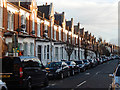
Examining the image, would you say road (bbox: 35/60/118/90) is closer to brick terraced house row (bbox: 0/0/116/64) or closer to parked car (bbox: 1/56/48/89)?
parked car (bbox: 1/56/48/89)

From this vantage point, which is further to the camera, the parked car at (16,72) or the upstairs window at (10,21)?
the upstairs window at (10,21)

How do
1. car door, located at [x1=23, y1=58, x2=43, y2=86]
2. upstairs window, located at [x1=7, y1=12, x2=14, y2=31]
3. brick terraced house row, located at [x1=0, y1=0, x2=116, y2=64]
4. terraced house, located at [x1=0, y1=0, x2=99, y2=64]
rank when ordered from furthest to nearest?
1. upstairs window, located at [x1=7, y1=12, x2=14, y2=31]
2. terraced house, located at [x1=0, y1=0, x2=99, y2=64]
3. brick terraced house row, located at [x1=0, y1=0, x2=116, y2=64]
4. car door, located at [x1=23, y1=58, x2=43, y2=86]

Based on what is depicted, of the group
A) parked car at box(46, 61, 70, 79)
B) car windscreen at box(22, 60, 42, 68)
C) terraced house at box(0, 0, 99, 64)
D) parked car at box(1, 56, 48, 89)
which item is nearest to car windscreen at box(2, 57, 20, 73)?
parked car at box(1, 56, 48, 89)

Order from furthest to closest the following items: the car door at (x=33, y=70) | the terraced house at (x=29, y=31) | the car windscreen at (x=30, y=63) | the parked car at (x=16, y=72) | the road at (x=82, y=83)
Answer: the terraced house at (x=29, y=31) < the road at (x=82, y=83) < the car door at (x=33, y=70) < the car windscreen at (x=30, y=63) < the parked car at (x=16, y=72)

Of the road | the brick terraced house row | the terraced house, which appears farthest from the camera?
the terraced house

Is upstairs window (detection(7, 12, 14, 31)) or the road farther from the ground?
upstairs window (detection(7, 12, 14, 31))

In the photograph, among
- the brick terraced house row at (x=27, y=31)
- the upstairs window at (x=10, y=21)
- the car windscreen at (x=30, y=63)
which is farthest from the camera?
the upstairs window at (x=10, y=21)

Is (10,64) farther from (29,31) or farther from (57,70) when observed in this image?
(29,31)

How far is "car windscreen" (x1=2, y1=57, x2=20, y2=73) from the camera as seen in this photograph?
1197cm

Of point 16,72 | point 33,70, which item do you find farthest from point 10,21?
point 16,72

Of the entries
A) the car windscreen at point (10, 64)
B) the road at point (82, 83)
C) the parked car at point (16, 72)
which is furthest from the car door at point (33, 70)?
the road at point (82, 83)

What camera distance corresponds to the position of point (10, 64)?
1206cm

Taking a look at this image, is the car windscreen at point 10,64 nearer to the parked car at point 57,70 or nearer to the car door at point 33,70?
the car door at point 33,70

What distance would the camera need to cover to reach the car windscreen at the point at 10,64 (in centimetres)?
Result: 1197
